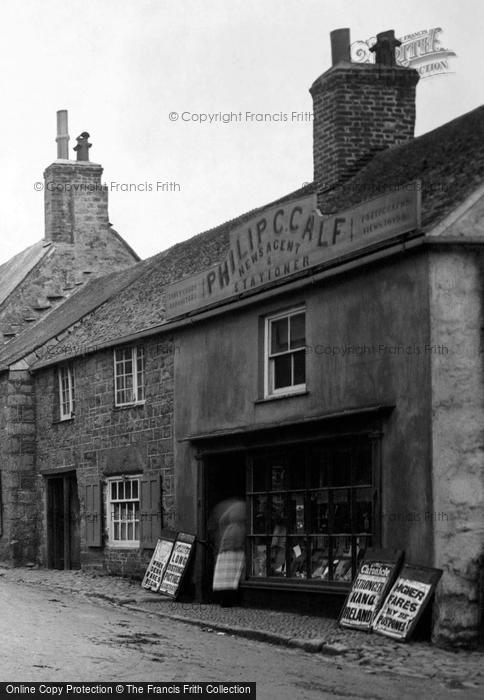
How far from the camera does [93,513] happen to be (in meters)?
23.4

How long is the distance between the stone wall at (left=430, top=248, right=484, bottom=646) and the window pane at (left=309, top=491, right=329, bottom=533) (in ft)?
8.38

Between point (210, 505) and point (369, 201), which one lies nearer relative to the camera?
point (369, 201)

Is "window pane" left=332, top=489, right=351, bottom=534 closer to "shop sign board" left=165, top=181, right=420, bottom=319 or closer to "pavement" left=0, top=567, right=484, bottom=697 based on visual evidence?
"pavement" left=0, top=567, right=484, bottom=697

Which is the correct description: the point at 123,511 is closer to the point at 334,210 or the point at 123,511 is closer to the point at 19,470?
the point at 19,470

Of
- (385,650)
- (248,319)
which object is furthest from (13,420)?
(385,650)

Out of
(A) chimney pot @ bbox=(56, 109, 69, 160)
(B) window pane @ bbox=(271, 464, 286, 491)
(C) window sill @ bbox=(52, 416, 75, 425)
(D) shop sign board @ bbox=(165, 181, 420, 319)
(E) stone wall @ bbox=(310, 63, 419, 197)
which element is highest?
(A) chimney pot @ bbox=(56, 109, 69, 160)

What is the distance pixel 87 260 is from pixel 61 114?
4.98 m

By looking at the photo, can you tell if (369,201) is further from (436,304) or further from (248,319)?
(248,319)

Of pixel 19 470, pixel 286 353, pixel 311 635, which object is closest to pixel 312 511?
pixel 286 353

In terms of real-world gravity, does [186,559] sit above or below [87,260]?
below

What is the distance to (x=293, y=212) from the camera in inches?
657

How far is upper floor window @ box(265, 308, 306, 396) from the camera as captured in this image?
55.1 feet

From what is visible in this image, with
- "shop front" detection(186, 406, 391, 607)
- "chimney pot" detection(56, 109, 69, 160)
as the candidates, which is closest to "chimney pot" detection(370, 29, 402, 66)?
"shop front" detection(186, 406, 391, 607)

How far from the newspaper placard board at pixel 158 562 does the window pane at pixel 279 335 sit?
398 centimetres
